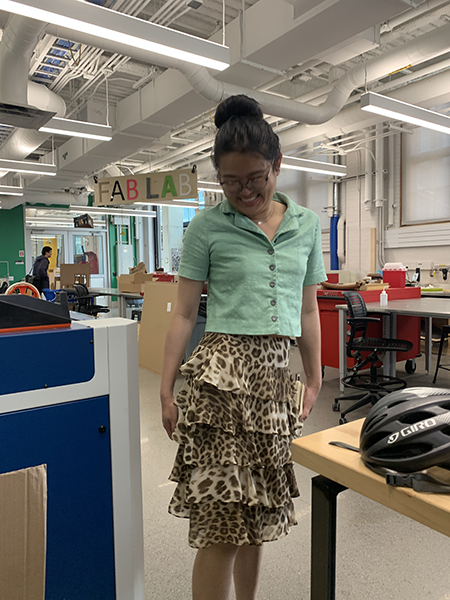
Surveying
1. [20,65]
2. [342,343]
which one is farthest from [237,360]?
[20,65]

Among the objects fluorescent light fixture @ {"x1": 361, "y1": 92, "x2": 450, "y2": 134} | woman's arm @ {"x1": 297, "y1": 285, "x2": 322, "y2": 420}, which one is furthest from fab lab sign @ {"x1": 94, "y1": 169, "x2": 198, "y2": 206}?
woman's arm @ {"x1": 297, "y1": 285, "x2": 322, "y2": 420}

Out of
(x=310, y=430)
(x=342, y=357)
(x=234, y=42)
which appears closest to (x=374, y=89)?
(x=234, y=42)

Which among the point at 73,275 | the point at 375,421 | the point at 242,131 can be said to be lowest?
the point at 375,421

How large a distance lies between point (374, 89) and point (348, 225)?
3079 mm

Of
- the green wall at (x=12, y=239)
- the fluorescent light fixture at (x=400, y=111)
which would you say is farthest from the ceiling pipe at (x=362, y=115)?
the green wall at (x=12, y=239)

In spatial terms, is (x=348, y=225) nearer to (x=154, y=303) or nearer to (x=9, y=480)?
(x=154, y=303)

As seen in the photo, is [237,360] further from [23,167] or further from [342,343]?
[23,167]

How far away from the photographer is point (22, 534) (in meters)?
0.88

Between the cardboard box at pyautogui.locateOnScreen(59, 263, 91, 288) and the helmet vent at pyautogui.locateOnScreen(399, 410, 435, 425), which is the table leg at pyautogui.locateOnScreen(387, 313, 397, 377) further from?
the cardboard box at pyautogui.locateOnScreen(59, 263, 91, 288)

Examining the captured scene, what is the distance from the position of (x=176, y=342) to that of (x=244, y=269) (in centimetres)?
26

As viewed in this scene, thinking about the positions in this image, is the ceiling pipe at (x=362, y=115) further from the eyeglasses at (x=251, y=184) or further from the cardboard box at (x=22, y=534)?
the cardboard box at (x=22, y=534)

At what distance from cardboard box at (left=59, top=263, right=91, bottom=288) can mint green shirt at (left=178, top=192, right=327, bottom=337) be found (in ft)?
30.0

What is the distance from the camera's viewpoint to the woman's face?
101 centimetres

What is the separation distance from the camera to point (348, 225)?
30.5ft
